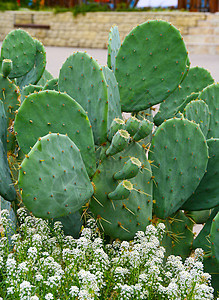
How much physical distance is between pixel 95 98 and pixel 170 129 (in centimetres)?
36

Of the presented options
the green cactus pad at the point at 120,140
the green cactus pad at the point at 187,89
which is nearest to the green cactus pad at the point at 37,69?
the green cactus pad at the point at 187,89

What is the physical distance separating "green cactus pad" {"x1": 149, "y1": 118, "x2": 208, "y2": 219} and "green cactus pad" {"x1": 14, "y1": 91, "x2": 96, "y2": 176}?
335mm

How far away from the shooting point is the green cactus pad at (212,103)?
254 cm

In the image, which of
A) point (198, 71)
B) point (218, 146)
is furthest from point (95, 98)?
point (198, 71)

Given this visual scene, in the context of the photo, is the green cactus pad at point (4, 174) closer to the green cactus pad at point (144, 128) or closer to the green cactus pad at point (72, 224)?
the green cactus pad at point (72, 224)

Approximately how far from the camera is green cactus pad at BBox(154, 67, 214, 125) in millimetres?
2902

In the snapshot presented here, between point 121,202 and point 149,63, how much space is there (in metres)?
0.79

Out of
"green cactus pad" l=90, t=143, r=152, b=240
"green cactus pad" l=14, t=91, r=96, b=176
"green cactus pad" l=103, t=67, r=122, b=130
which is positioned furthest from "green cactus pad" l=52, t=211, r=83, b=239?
"green cactus pad" l=103, t=67, r=122, b=130

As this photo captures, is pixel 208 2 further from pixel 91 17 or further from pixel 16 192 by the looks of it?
pixel 16 192

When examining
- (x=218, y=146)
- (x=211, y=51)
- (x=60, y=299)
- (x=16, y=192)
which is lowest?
(x=211, y=51)

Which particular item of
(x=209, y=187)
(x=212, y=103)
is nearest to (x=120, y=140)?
(x=209, y=187)

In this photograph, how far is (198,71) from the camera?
2.94 meters

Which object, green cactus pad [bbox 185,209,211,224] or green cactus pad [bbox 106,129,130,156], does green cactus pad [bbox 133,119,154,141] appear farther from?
green cactus pad [bbox 185,209,211,224]

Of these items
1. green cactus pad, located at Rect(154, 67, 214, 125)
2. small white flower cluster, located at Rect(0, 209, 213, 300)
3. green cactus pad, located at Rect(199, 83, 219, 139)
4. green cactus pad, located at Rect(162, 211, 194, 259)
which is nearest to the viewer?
small white flower cluster, located at Rect(0, 209, 213, 300)
